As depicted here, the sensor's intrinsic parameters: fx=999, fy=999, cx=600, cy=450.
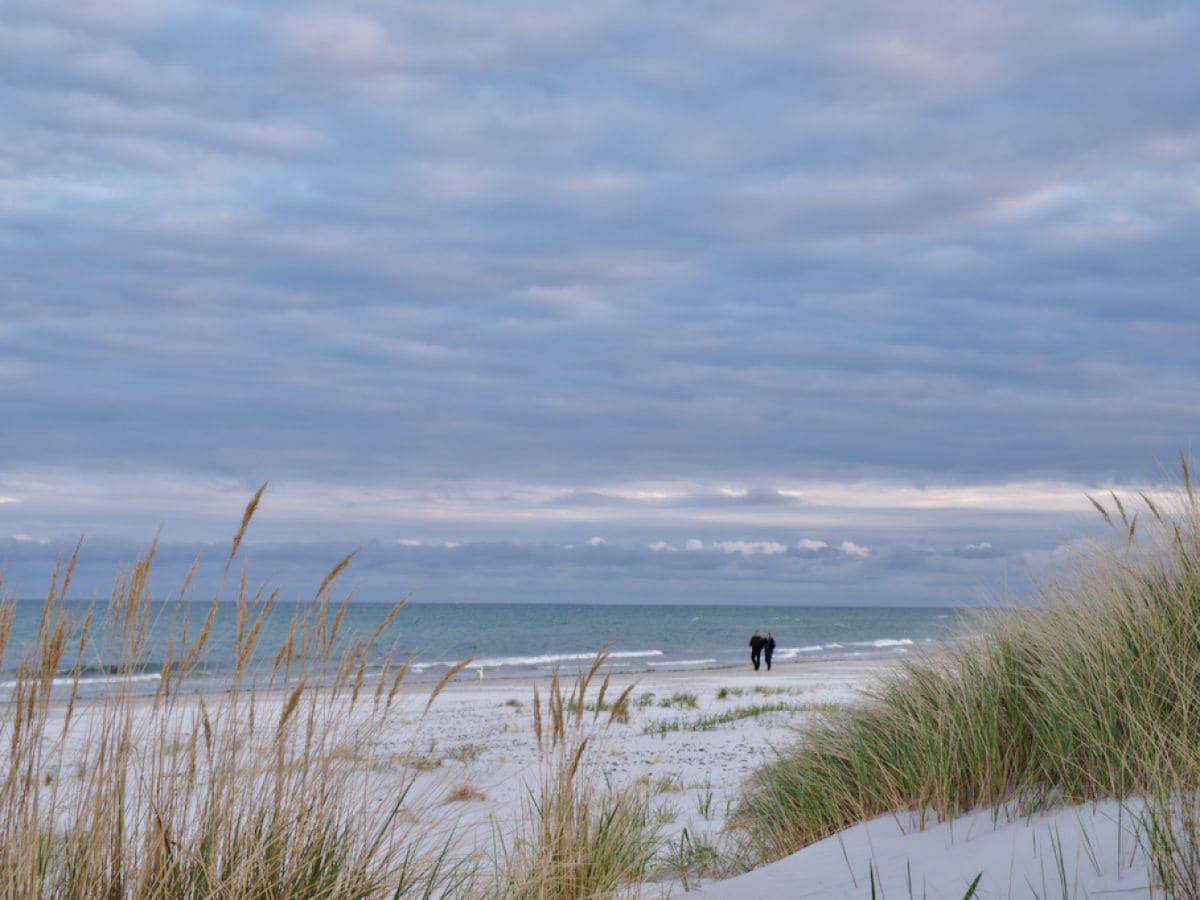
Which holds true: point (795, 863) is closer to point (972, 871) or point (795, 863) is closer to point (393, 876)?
point (972, 871)

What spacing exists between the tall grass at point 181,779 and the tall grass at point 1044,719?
8.81 feet

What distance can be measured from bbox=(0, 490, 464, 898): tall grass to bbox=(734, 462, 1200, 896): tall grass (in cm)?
269

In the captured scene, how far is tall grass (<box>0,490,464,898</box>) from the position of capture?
2936mm

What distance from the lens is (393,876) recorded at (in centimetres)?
352

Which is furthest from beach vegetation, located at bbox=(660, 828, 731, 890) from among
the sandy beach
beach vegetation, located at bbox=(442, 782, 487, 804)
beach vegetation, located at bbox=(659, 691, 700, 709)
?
beach vegetation, located at bbox=(659, 691, 700, 709)

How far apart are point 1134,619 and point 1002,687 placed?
0.73 meters

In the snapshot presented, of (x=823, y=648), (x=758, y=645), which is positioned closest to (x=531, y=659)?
(x=758, y=645)

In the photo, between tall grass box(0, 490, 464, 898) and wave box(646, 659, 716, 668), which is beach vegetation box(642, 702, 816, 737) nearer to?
tall grass box(0, 490, 464, 898)

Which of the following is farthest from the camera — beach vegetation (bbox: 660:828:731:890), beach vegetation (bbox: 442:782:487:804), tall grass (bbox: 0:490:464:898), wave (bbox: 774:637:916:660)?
wave (bbox: 774:637:916:660)

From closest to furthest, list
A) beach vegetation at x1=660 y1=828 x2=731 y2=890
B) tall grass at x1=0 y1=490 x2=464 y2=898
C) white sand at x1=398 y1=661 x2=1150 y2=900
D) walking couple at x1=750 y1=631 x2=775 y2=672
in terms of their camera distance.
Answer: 1. tall grass at x1=0 y1=490 x2=464 y2=898
2. white sand at x1=398 y1=661 x2=1150 y2=900
3. beach vegetation at x1=660 y1=828 x2=731 y2=890
4. walking couple at x1=750 y1=631 x2=775 y2=672

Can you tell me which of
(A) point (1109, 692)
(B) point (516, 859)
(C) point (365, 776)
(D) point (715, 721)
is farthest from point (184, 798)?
(D) point (715, 721)

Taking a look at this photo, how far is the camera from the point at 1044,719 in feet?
15.8

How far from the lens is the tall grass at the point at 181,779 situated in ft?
9.63

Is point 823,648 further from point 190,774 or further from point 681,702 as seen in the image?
point 190,774
